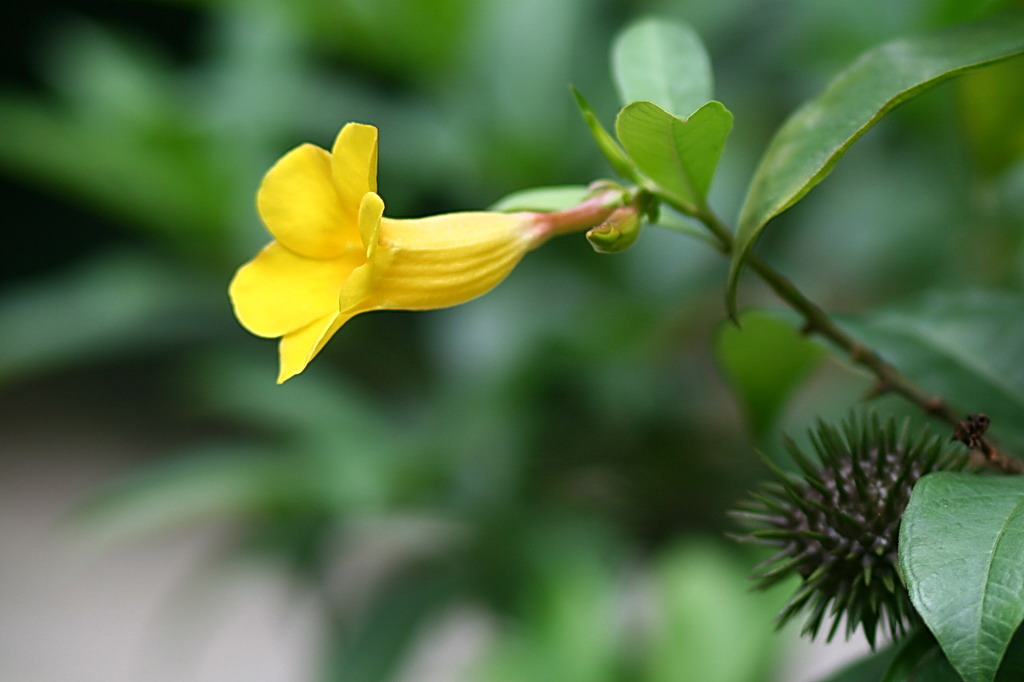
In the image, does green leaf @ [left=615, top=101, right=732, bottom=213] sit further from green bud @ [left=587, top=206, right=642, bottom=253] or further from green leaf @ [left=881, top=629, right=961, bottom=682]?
green leaf @ [left=881, top=629, right=961, bottom=682]

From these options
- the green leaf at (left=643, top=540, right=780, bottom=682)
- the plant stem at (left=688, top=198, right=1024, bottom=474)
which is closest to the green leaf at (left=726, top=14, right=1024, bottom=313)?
the plant stem at (left=688, top=198, right=1024, bottom=474)

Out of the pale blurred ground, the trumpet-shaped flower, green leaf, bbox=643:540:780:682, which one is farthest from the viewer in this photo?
the pale blurred ground

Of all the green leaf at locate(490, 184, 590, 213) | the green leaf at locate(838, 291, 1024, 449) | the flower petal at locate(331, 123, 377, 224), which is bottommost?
the green leaf at locate(838, 291, 1024, 449)

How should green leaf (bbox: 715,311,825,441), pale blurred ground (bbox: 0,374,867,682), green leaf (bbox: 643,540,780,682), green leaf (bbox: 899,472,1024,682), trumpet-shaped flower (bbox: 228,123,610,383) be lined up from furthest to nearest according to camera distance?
pale blurred ground (bbox: 0,374,867,682), green leaf (bbox: 643,540,780,682), green leaf (bbox: 715,311,825,441), trumpet-shaped flower (bbox: 228,123,610,383), green leaf (bbox: 899,472,1024,682)

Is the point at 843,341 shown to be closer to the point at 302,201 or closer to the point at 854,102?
the point at 854,102

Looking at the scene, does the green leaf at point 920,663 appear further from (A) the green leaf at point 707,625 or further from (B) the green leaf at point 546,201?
(A) the green leaf at point 707,625

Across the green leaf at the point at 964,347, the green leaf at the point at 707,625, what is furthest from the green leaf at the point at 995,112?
the green leaf at the point at 707,625
